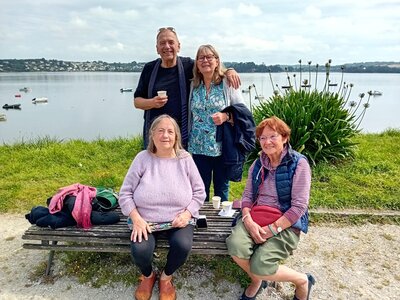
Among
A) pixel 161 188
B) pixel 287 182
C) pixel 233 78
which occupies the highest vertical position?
pixel 233 78

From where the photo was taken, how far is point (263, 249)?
2855 millimetres

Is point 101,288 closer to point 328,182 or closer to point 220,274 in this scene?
point 220,274

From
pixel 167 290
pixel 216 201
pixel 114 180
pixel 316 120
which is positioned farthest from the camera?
pixel 316 120

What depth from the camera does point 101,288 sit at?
3246 mm

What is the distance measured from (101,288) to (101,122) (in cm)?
1908

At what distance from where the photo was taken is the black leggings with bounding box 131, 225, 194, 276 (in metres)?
2.95

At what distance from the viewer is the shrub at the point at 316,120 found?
630cm

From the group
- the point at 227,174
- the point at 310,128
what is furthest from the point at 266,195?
the point at 310,128

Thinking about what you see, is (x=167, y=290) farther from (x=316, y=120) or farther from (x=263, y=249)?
(x=316, y=120)

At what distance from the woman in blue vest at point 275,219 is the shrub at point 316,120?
3.09 m

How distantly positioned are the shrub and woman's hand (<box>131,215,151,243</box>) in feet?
11.9

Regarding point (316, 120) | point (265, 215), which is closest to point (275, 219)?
point (265, 215)

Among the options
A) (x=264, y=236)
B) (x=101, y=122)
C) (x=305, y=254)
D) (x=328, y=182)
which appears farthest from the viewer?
(x=101, y=122)

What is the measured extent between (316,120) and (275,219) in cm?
399
